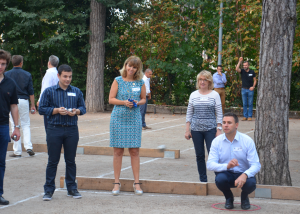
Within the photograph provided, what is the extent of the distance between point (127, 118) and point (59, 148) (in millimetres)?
1053

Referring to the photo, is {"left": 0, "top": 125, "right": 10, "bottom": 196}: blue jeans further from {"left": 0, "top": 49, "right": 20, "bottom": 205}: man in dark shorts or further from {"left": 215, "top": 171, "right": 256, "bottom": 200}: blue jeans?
{"left": 215, "top": 171, "right": 256, "bottom": 200}: blue jeans

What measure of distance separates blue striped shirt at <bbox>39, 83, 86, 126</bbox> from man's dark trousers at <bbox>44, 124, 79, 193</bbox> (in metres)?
0.09

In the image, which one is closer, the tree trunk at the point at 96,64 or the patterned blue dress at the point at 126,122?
the patterned blue dress at the point at 126,122

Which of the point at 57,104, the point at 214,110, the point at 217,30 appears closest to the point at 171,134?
the point at 214,110

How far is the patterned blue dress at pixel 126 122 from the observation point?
616cm

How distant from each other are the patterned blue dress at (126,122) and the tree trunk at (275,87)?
5.98 ft

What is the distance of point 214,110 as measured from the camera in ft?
22.2

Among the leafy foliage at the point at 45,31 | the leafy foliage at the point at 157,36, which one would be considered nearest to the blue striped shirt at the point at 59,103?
the leafy foliage at the point at 157,36

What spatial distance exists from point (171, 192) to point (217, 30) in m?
15.6

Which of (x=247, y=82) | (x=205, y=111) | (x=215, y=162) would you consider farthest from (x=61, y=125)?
(x=247, y=82)

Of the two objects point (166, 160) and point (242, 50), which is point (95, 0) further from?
point (166, 160)

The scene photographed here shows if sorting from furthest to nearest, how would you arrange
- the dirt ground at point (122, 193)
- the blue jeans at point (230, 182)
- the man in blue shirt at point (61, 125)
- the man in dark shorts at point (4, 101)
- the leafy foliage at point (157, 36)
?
the leafy foliage at point (157, 36) < the man in blue shirt at point (61, 125) < the man in dark shorts at point (4, 101) < the dirt ground at point (122, 193) < the blue jeans at point (230, 182)

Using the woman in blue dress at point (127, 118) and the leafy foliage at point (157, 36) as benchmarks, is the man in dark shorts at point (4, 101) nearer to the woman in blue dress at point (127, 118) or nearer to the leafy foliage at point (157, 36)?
the woman in blue dress at point (127, 118)

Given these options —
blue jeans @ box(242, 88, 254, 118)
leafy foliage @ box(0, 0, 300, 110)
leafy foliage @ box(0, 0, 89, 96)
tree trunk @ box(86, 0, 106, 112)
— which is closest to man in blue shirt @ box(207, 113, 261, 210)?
blue jeans @ box(242, 88, 254, 118)
